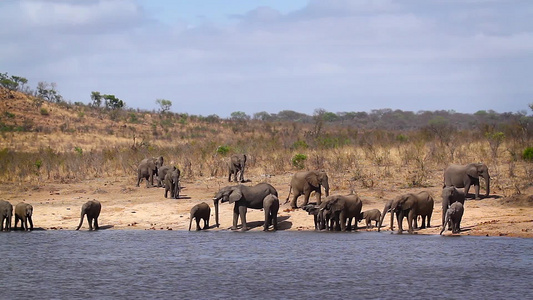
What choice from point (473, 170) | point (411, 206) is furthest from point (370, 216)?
point (473, 170)

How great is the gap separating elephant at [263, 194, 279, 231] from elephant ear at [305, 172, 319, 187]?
89.4 inches

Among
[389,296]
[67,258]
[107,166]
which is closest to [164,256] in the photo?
[67,258]

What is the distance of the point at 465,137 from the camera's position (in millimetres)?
37875

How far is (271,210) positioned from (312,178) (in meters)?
2.66

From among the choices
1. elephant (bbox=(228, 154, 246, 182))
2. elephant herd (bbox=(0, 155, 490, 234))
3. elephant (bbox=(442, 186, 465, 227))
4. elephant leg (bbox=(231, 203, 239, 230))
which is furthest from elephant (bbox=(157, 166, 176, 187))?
elephant (bbox=(442, 186, 465, 227))

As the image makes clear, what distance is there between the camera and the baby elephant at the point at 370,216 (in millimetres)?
21422

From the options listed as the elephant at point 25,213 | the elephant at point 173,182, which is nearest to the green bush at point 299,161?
the elephant at point 173,182

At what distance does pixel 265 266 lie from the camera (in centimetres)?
1653

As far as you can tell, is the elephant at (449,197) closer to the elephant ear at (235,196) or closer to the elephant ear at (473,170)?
the elephant ear at (473,170)

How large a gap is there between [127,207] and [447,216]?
11.3 metres

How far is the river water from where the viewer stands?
13852mm

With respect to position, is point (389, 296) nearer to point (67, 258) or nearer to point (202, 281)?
point (202, 281)

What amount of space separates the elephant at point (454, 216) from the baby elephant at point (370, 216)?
230cm

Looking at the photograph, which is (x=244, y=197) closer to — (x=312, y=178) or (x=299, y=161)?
(x=312, y=178)
